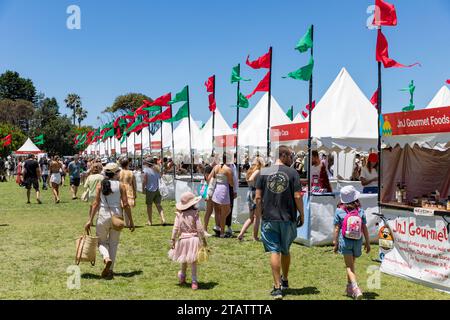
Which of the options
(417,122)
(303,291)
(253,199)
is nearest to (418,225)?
(417,122)

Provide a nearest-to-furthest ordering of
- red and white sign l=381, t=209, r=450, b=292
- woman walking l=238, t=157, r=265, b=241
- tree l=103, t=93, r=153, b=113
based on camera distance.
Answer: red and white sign l=381, t=209, r=450, b=292 < woman walking l=238, t=157, r=265, b=241 < tree l=103, t=93, r=153, b=113

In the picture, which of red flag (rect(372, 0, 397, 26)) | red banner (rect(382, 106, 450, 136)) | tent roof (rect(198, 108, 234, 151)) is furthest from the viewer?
tent roof (rect(198, 108, 234, 151))

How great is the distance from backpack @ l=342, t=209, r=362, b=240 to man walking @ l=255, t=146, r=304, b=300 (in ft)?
1.78

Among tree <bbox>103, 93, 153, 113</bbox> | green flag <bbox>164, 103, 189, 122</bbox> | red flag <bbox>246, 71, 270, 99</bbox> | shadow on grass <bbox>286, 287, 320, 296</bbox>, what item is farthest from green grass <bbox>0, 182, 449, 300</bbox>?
tree <bbox>103, 93, 153, 113</bbox>

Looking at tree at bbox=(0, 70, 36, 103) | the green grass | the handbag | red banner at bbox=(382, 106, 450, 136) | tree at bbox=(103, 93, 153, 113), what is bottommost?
the green grass

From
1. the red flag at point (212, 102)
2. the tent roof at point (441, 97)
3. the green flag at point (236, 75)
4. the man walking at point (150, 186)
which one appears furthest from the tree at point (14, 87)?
the man walking at point (150, 186)

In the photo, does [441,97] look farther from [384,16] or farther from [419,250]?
[419,250]

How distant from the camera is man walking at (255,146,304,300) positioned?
636 cm

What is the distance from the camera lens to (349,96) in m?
14.2

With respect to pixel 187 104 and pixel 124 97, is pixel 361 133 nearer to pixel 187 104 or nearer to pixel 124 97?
pixel 187 104

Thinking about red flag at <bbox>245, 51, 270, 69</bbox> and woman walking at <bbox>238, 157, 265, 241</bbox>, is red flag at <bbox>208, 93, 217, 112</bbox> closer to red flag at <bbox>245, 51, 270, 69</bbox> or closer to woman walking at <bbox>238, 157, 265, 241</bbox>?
red flag at <bbox>245, 51, 270, 69</bbox>

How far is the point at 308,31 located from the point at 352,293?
6718 millimetres
